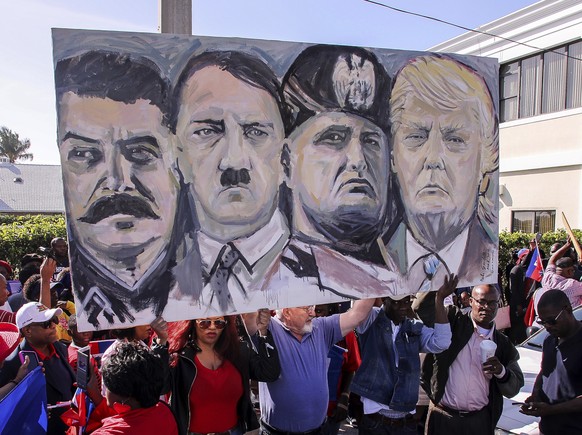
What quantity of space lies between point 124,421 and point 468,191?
101 inches

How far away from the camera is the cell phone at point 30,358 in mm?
3058

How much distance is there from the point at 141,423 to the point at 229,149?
141 cm

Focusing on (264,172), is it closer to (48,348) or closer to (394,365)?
(394,365)

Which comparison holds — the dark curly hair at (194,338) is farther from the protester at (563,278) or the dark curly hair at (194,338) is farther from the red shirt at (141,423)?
the protester at (563,278)

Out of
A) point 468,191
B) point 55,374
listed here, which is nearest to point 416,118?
point 468,191

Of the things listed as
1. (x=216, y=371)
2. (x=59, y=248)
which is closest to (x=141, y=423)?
(x=216, y=371)

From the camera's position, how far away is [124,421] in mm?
2328

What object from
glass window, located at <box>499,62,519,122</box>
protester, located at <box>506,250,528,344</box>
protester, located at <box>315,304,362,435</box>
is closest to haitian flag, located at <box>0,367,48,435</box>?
protester, located at <box>315,304,362,435</box>

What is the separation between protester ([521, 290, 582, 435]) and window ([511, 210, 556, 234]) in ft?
43.8

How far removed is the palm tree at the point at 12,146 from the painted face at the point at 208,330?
73.1 m

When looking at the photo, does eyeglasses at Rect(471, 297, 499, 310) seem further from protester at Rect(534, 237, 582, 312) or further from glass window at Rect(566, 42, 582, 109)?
glass window at Rect(566, 42, 582, 109)

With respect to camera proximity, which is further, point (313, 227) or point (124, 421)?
point (313, 227)

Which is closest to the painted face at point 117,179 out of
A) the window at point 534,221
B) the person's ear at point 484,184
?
the person's ear at point 484,184

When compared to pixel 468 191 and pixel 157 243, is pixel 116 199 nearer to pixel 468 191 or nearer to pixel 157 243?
pixel 157 243
